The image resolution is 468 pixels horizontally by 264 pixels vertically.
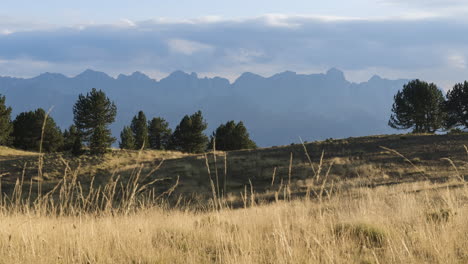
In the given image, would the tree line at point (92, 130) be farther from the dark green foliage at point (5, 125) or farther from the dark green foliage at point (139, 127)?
the dark green foliage at point (139, 127)

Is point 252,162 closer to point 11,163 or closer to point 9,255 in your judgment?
point 11,163

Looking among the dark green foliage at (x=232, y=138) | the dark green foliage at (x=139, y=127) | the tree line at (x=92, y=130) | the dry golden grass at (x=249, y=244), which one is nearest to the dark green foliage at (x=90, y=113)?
the tree line at (x=92, y=130)

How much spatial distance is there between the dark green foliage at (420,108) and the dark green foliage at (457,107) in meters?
0.84

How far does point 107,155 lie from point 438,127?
4161cm

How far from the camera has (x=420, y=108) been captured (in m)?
49.8

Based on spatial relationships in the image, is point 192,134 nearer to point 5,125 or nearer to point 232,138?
point 232,138

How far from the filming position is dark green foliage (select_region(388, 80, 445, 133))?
49562 millimetres

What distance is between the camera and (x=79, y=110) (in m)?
54.3

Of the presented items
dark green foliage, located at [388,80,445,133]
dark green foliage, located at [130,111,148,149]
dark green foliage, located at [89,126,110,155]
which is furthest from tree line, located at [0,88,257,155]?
dark green foliage, located at [388,80,445,133]

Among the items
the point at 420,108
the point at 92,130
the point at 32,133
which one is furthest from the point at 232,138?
the point at 32,133

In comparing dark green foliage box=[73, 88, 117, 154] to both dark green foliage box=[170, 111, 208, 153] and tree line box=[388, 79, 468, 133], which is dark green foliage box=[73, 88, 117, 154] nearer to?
dark green foliage box=[170, 111, 208, 153]

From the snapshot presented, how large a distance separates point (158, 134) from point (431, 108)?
40.9 m

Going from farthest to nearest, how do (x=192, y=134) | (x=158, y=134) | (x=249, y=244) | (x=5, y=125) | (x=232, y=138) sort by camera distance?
1. (x=158, y=134)
2. (x=232, y=138)
3. (x=192, y=134)
4. (x=5, y=125)
5. (x=249, y=244)

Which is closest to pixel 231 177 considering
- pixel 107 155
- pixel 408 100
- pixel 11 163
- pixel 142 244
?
pixel 107 155
